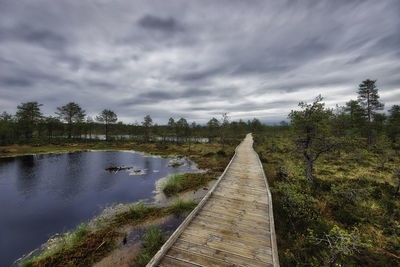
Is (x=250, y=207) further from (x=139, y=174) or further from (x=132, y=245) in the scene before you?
(x=139, y=174)

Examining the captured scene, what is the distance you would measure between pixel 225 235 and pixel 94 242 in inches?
249

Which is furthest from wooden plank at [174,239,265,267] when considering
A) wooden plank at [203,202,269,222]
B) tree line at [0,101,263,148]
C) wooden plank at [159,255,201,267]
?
tree line at [0,101,263,148]

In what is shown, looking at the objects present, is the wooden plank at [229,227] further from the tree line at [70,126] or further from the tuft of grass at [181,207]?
the tree line at [70,126]

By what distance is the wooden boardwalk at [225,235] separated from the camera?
4195mm

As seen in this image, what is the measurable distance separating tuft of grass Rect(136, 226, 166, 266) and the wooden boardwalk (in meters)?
1.72

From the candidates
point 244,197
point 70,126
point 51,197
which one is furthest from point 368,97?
point 70,126

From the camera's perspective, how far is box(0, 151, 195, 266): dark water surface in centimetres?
773

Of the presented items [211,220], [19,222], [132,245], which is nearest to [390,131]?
[211,220]

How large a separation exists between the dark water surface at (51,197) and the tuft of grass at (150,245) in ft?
16.0

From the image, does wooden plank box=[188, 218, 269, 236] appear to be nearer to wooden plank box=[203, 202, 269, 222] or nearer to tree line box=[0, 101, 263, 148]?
wooden plank box=[203, 202, 269, 222]

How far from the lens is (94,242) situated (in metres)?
6.53

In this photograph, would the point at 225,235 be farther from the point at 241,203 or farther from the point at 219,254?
the point at 241,203

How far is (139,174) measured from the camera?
17.6 metres

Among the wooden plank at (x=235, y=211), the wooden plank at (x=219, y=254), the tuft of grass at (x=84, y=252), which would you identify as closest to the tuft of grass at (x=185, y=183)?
the tuft of grass at (x=84, y=252)
